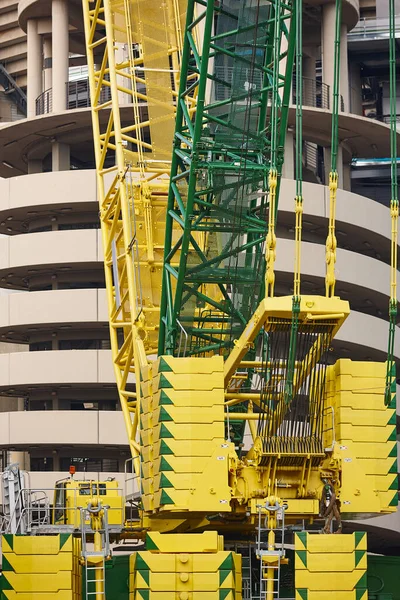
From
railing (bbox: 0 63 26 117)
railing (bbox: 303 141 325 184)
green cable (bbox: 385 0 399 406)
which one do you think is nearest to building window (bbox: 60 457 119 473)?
railing (bbox: 303 141 325 184)

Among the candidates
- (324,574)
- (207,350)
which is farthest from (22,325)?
(324,574)

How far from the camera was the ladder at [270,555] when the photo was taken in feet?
108

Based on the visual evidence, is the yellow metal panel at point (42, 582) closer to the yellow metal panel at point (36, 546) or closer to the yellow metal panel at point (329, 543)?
the yellow metal panel at point (36, 546)

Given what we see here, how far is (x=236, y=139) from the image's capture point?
138 ft

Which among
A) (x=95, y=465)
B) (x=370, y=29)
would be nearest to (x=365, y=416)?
(x=95, y=465)

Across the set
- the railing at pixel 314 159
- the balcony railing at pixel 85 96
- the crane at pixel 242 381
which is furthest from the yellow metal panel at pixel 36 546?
the railing at pixel 314 159

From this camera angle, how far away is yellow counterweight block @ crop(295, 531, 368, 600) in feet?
106

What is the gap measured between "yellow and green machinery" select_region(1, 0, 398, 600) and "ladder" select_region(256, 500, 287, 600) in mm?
48

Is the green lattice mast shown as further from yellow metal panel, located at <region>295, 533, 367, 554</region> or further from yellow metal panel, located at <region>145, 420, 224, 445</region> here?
yellow metal panel, located at <region>295, 533, 367, 554</region>

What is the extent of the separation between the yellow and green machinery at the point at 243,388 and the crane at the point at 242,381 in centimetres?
5

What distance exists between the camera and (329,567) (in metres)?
32.4

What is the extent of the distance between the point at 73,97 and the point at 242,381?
1694 inches

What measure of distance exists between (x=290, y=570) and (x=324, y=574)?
6728 millimetres

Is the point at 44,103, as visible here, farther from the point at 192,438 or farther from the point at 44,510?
the point at 192,438
